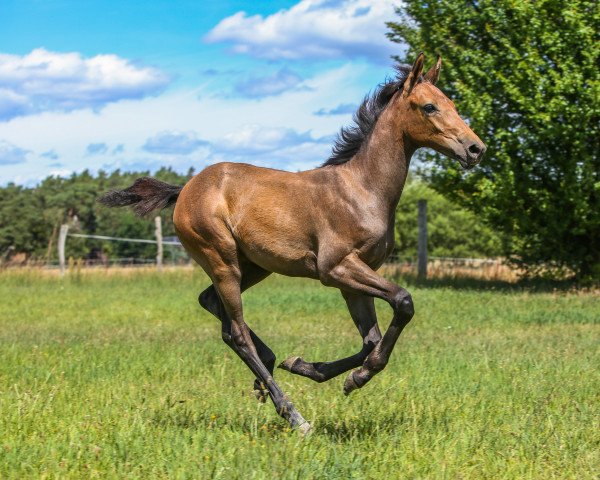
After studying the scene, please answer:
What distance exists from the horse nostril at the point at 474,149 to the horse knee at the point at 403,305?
1082mm

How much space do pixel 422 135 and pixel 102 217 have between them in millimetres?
57172

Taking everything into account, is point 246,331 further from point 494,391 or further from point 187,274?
point 187,274

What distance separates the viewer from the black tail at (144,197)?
7.23 metres

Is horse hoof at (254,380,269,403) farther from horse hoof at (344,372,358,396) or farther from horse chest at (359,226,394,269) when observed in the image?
horse chest at (359,226,394,269)

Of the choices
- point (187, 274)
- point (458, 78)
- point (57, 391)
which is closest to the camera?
point (57, 391)

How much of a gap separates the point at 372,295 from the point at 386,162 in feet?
3.39

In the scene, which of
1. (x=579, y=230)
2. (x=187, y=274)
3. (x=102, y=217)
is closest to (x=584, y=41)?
(x=579, y=230)

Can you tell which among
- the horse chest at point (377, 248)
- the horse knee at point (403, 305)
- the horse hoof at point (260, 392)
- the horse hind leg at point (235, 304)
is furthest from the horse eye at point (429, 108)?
the horse hoof at point (260, 392)

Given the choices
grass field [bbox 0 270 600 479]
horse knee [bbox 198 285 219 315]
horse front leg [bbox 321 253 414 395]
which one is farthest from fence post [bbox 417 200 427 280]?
horse front leg [bbox 321 253 414 395]

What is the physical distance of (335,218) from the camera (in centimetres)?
604

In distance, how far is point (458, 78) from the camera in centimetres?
1977

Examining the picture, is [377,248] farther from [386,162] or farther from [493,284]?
[493,284]

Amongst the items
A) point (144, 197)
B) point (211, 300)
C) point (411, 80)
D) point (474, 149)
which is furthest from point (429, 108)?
point (144, 197)

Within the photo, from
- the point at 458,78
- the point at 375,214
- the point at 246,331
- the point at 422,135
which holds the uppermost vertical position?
the point at 458,78
